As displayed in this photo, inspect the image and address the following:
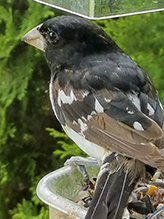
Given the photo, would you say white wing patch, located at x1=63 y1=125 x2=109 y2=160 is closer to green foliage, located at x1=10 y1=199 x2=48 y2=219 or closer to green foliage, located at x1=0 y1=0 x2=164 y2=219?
green foliage, located at x1=0 y1=0 x2=164 y2=219

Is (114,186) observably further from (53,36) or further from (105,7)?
(53,36)

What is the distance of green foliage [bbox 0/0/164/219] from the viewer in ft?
7.35

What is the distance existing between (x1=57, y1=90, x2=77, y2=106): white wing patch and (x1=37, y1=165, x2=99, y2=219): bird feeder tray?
15cm

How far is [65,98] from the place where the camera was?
1248 mm

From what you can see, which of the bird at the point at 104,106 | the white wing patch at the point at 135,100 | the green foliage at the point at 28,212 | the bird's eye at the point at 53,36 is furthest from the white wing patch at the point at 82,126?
the green foliage at the point at 28,212

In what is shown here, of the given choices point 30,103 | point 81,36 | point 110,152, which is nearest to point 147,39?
point 30,103

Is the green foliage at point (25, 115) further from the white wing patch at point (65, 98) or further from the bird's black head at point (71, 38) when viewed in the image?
the white wing patch at point (65, 98)

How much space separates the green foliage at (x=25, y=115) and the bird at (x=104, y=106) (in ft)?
2.54

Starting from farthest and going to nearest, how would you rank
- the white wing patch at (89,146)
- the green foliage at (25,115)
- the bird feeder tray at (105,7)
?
the green foliage at (25,115), the white wing patch at (89,146), the bird feeder tray at (105,7)

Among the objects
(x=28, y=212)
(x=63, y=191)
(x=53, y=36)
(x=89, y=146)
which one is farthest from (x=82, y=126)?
(x=28, y=212)

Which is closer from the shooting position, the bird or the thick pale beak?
the bird

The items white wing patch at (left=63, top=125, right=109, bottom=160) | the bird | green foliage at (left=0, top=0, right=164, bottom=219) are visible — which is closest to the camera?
the bird

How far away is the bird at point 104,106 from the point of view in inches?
40.8

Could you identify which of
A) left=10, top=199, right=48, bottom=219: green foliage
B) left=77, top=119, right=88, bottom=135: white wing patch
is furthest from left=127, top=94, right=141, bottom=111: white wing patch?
left=10, top=199, right=48, bottom=219: green foliage
